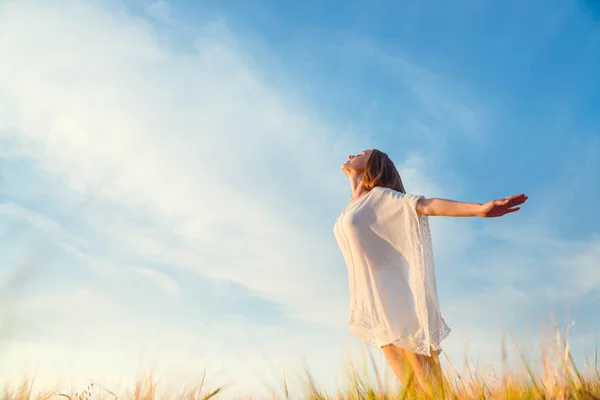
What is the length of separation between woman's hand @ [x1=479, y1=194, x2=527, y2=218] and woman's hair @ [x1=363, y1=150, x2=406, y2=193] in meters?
1.24

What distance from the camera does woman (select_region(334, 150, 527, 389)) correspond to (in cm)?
412

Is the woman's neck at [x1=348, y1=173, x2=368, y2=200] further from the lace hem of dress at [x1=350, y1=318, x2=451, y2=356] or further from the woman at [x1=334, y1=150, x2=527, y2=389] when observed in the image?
the lace hem of dress at [x1=350, y1=318, x2=451, y2=356]

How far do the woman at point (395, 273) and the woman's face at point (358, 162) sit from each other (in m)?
0.19

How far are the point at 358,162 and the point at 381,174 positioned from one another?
304 mm

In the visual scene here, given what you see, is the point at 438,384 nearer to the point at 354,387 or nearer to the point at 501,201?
the point at 354,387

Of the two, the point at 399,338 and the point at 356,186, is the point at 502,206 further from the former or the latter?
the point at 356,186

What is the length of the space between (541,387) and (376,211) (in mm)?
1868

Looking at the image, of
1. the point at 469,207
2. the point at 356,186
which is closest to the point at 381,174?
the point at 356,186

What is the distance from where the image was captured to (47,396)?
4.21 metres

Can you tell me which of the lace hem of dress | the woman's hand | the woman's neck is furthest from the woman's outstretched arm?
the lace hem of dress

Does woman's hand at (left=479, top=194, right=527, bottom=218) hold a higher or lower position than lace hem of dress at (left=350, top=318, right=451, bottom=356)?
higher

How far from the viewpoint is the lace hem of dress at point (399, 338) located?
13.4 feet

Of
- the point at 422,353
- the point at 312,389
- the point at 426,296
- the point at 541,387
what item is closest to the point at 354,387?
the point at 312,389

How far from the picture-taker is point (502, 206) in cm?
368
